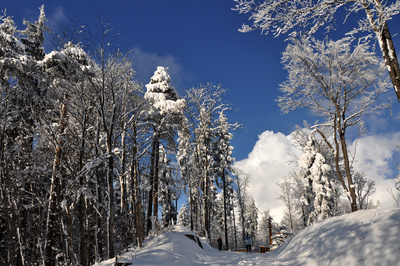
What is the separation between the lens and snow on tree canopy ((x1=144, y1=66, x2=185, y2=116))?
52.1ft

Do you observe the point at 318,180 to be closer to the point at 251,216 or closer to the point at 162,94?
the point at 162,94

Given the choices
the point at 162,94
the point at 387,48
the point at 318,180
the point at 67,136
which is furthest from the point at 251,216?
the point at 387,48

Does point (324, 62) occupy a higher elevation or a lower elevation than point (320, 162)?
higher

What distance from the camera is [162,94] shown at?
1692 centimetres

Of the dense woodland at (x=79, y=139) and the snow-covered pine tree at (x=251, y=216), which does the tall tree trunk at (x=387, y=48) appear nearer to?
the dense woodland at (x=79, y=139)

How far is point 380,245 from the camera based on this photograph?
470cm

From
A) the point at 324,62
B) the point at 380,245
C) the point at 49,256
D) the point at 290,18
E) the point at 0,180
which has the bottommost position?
the point at 49,256

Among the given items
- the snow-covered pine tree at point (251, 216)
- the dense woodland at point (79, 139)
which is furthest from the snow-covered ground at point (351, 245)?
the snow-covered pine tree at point (251, 216)

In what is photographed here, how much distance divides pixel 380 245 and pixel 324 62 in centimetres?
956

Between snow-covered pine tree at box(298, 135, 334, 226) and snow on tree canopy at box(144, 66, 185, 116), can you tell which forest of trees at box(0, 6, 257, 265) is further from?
snow-covered pine tree at box(298, 135, 334, 226)

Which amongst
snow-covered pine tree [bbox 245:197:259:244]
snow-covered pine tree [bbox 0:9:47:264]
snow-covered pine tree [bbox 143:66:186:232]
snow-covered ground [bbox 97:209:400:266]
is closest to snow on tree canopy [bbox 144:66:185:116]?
snow-covered pine tree [bbox 143:66:186:232]

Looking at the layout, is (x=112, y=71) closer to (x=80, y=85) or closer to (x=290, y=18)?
(x=80, y=85)

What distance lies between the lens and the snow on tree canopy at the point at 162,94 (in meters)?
15.9

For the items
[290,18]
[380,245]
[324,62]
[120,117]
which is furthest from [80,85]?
[324,62]
